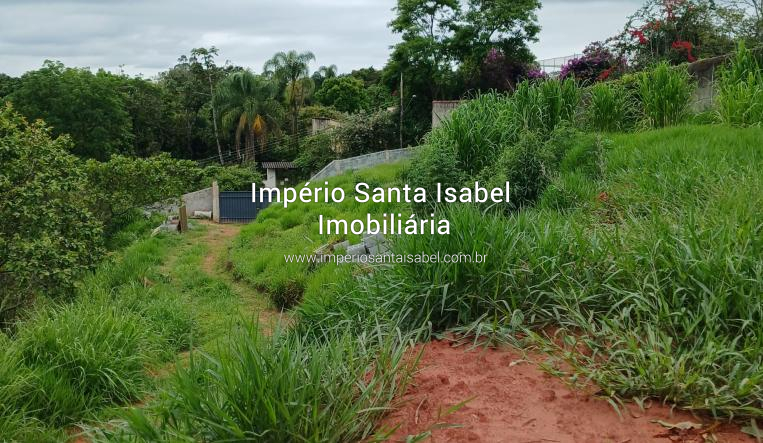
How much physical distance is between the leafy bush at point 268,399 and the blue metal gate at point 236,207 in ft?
63.9

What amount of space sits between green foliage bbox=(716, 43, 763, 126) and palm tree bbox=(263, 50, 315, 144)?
27.9 meters

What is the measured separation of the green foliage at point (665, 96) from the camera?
785 cm

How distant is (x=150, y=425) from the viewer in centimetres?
233

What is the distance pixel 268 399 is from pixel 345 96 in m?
37.3

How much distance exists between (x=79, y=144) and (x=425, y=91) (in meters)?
16.1

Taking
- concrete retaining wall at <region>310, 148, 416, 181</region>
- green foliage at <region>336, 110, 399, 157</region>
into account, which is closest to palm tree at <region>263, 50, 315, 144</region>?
green foliage at <region>336, 110, 399, 157</region>

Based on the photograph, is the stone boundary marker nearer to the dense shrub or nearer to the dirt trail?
the dirt trail

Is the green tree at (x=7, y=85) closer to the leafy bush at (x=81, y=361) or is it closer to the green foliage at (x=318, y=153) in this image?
the green foliage at (x=318, y=153)

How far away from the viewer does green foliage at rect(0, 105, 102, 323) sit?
294 inches

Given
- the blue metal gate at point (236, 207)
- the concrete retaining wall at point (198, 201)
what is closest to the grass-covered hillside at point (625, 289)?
the blue metal gate at point (236, 207)

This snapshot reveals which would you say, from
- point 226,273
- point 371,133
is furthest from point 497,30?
point 226,273

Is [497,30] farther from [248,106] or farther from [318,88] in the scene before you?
[318,88]

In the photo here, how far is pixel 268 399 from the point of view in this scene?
220 cm

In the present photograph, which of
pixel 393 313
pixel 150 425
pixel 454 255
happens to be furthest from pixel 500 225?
pixel 150 425
